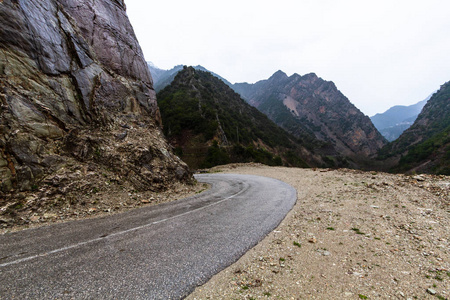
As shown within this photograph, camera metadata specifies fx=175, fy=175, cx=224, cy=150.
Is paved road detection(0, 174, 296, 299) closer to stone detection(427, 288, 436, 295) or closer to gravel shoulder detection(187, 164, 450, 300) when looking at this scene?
gravel shoulder detection(187, 164, 450, 300)

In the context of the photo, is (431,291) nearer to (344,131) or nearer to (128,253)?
(128,253)

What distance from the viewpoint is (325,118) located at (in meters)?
168

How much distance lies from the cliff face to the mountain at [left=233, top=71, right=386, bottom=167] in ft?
396

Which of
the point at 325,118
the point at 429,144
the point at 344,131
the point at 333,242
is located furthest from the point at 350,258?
the point at 325,118

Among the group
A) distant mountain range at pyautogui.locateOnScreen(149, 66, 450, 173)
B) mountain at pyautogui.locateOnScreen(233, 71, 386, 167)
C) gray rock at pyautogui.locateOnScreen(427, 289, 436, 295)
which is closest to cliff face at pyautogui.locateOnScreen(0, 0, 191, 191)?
gray rock at pyautogui.locateOnScreen(427, 289, 436, 295)

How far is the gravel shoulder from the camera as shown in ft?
9.04

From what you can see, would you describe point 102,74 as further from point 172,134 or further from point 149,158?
point 172,134

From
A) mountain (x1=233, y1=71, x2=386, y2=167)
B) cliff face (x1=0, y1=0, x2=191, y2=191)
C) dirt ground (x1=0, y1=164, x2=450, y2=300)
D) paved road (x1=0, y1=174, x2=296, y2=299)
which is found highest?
mountain (x1=233, y1=71, x2=386, y2=167)

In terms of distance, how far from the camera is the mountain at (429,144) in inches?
2069

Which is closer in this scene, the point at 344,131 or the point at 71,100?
the point at 71,100

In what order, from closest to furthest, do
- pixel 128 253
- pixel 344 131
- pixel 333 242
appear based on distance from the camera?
pixel 128 253 < pixel 333 242 < pixel 344 131

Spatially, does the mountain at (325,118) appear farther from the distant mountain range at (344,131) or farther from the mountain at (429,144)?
the mountain at (429,144)

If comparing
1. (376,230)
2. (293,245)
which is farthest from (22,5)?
(376,230)

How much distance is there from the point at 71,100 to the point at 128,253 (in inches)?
355
